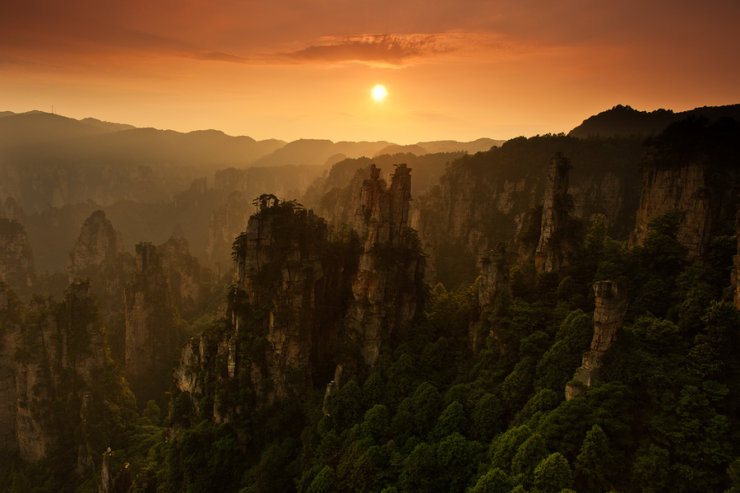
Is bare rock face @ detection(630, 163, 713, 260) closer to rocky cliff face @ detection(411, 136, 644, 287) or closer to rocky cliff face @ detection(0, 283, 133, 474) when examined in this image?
rocky cliff face @ detection(411, 136, 644, 287)

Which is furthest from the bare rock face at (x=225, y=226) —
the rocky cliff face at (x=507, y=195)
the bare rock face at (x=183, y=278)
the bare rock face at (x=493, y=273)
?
the bare rock face at (x=493, y=273)

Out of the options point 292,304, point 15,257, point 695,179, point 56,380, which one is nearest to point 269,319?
point 292,304

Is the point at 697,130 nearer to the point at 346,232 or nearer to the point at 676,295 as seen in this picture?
the point at 676,295

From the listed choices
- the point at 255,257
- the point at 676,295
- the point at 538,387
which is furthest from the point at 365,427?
the point at 676,295

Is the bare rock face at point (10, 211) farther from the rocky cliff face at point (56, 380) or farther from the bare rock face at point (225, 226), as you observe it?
the rocky cliff face at point (56, 380)

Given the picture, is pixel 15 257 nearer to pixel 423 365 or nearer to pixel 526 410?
pixel 423 365

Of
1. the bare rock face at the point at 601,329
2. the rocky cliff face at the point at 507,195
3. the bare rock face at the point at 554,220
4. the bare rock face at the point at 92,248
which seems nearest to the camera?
the bare rock face at the point at 601,329
